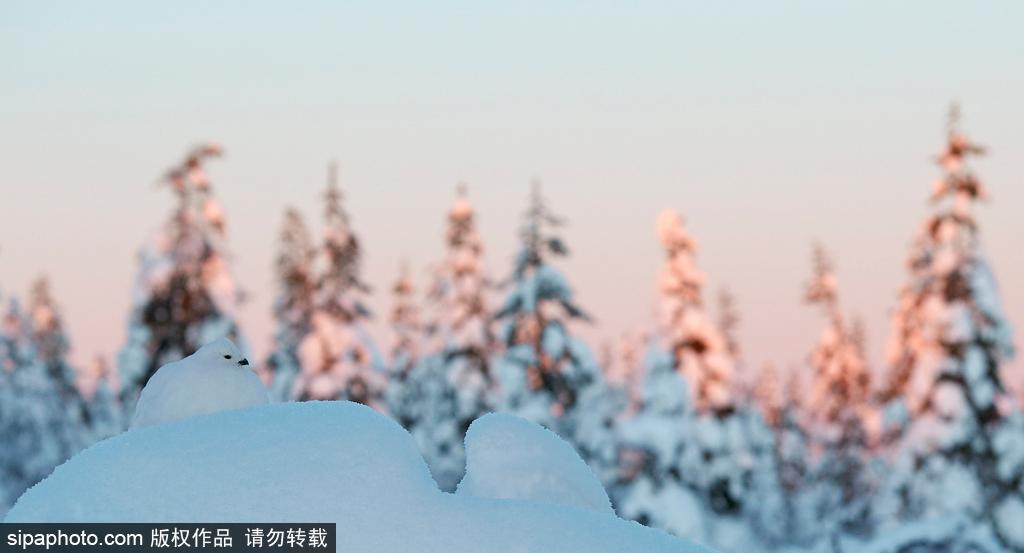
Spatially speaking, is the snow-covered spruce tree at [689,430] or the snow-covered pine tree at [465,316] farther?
the snow-covered pine tree at [465,316]

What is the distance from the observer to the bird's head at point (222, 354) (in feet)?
14.3

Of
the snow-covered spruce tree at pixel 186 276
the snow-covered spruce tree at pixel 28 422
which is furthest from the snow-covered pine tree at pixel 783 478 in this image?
the snow-covered spruce tree at pixel 28 422

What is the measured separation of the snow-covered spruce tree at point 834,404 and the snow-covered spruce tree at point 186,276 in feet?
88.9

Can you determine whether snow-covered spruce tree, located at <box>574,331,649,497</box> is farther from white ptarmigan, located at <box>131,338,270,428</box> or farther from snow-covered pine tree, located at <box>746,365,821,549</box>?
white ptarmigan, located at <box>131,338,270,428</box>

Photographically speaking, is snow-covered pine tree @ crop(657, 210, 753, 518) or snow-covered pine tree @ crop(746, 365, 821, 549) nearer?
snow-covered pine tree @ crop(657, 210, 753, 518)

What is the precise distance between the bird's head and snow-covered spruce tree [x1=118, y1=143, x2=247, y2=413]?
2591 centimetres

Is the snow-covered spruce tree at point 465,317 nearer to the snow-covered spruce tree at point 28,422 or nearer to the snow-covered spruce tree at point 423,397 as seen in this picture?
the snow-covered spruce tree at point 423,397

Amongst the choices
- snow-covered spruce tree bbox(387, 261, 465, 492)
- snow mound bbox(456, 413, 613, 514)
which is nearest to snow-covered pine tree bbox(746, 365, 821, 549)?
snow-covered spruce tree bbox(387, 261, 465, 492)

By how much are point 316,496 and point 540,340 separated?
2633cm

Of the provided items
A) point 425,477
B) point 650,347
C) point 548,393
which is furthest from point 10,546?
point 548,393

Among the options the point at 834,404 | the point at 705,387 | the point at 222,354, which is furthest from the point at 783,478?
the point at 222,354

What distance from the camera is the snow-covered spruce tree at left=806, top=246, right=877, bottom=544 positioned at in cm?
5072

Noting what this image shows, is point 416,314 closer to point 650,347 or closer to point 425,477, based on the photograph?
point 650,347

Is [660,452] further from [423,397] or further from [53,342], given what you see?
[53,342]
